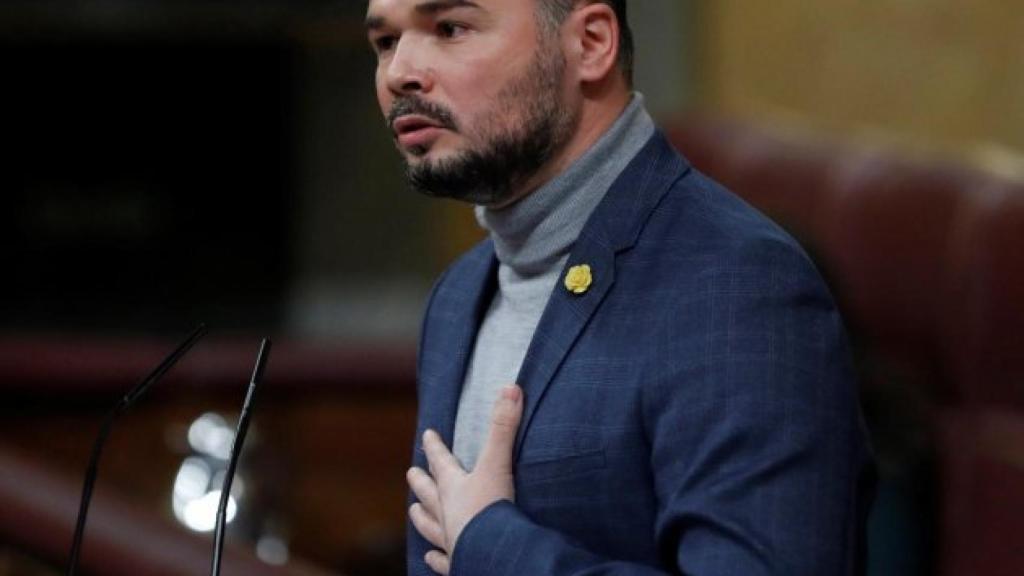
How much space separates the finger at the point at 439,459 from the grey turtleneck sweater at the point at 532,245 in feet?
0.08

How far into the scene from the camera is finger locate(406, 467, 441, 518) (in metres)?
1.58

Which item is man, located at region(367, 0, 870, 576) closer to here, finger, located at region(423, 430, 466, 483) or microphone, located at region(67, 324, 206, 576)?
finger, located at region(423, 430, 466, 483)

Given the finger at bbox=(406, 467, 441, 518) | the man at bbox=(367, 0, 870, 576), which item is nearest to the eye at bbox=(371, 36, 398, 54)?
the man at bbox=(367, 0, 870, 576)

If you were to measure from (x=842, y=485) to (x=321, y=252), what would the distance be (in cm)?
629

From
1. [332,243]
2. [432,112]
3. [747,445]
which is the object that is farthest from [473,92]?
[332,243]

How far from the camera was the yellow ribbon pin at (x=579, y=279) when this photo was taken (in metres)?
1.53

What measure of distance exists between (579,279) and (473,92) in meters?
0.17

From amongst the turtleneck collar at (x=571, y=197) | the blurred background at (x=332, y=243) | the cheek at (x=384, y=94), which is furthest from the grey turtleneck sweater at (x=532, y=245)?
the blurred background at (x=332, y=243)

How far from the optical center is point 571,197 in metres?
1.58

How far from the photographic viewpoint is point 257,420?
4.55 meters

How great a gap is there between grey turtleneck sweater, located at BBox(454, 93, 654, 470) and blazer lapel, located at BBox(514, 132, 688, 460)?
0.01 m

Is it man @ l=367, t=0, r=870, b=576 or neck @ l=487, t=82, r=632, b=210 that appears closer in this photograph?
man @ l=367, t=0, r=870, b=576

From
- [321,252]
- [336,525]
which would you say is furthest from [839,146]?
[321,252]

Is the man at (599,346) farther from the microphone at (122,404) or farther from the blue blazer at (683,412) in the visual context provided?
the microphone at (122,404)
